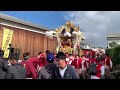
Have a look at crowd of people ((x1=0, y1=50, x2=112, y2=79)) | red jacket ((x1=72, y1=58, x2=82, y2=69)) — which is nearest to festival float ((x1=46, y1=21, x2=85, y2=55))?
red jacket ((x1=72, y1=58, x2=82, y2=69))

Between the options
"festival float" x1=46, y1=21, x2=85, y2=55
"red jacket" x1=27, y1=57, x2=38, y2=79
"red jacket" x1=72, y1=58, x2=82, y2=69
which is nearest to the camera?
"red jacket" x1=27, y1=57, x2=38, y2=79

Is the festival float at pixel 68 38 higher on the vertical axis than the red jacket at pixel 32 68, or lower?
higher

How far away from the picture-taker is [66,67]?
4.91m

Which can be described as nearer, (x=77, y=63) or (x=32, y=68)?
(x=32, y=68)

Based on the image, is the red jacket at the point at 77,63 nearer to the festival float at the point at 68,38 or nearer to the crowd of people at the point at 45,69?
the festival float at the point at 68,38

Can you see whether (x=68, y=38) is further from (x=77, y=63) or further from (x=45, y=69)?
(x=45, y=69)

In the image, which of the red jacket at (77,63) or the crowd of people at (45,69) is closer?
the crowd of people at (45,69)

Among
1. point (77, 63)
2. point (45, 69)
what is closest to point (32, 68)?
point (45, 69)

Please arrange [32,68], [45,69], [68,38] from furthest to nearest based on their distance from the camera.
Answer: [68,38], [32,68], [45,69]

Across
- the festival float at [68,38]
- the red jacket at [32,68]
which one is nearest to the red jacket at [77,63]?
the festival float at [68,38]

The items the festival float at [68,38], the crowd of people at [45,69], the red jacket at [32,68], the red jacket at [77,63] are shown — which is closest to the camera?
the crowd of people at [45,69]

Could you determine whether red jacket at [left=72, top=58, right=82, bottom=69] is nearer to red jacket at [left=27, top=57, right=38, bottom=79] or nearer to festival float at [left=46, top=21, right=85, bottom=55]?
festival float at [left=46, top=21, right=85, bottom=55]
